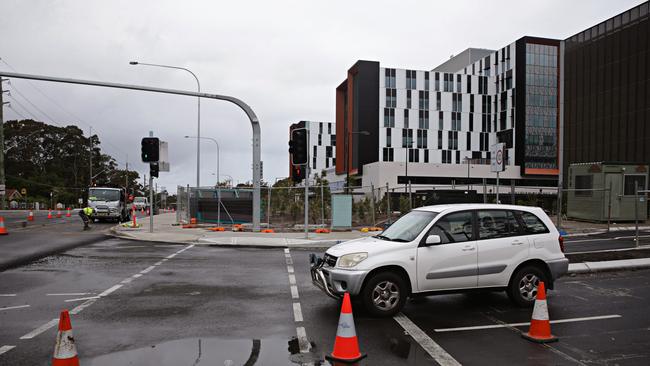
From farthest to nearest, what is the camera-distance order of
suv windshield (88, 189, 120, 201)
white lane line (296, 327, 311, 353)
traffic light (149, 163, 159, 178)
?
1. suv windshield (88, 189, 120, 201)
2. traffic light (149, 163, 159, 178)
3. white lane line (296, 327, 311, 353)

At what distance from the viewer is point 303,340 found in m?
6.06

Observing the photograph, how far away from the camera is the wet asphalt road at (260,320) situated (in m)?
5.50

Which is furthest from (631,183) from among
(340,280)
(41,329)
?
(41,329)

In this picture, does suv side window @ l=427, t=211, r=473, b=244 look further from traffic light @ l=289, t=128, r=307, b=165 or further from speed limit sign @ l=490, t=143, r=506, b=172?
traffic light @ l=289, t=128, r=307, b=165

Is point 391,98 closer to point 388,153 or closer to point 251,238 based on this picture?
point 388,153

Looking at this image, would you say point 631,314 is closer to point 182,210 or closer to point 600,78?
point 182,210

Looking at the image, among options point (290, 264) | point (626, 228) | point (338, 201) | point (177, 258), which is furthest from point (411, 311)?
point (626, 228)

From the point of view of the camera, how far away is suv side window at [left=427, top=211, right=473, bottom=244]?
7.45 m

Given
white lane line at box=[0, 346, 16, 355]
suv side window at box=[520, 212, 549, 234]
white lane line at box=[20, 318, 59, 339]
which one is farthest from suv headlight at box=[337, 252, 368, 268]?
white lane line at box=[0, 346, 16, 355]

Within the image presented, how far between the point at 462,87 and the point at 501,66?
6.91 metres

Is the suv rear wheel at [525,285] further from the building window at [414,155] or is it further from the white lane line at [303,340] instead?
the building window at [414,155]

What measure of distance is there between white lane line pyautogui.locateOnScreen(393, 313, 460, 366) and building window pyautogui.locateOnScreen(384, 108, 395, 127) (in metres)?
72.8

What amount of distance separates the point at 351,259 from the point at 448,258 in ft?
4.88

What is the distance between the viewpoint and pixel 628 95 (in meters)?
48.4
